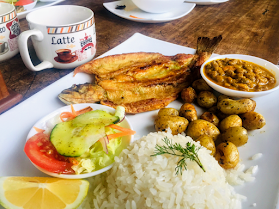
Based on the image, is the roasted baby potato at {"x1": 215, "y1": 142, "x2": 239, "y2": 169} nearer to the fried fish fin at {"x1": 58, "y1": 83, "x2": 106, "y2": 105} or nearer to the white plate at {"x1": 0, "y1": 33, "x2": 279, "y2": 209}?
the white plate at {"x1": 0, "y1": 33, "x2": 279, "y2": 209}

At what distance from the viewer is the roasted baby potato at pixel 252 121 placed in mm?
1487

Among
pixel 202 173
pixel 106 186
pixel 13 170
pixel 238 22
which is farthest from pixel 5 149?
pixel 238 22

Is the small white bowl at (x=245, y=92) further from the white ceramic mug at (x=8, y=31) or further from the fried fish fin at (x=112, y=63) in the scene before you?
the white ceramic mug at (x=8, y=31)

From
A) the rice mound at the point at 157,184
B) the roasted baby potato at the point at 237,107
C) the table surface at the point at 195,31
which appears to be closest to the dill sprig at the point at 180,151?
the rice mound at the point at 157,184

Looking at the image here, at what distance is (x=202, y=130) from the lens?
57.2 inches

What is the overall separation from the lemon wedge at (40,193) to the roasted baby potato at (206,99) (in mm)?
1020

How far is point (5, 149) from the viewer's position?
4.31 feet

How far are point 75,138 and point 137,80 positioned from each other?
772mm

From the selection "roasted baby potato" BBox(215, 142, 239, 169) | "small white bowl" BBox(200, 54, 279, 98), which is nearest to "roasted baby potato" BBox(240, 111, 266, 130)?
"small white bowl" BBox(200, 54, 279, 98)

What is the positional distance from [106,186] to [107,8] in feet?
8.19

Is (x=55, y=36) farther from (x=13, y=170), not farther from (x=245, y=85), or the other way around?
(x=245, y=85)

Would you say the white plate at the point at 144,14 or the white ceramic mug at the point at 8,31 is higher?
the white ceramic mug at the point at 8,31

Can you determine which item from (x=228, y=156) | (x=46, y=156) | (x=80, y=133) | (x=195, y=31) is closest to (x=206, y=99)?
(x=228, y=156)

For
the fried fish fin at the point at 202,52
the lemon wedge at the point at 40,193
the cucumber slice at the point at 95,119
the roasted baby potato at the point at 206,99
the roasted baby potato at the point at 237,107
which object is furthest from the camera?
the fried fish fin at the point at 202,52
